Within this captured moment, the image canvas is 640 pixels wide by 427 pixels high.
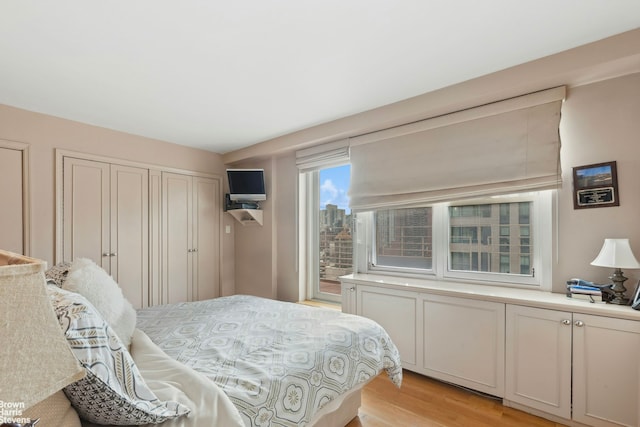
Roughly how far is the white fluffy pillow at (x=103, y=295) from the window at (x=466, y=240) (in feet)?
7.47

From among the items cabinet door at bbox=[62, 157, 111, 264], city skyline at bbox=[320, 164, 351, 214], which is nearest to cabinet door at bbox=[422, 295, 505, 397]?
city skyline at bbox=[320, 164, 351, 214]

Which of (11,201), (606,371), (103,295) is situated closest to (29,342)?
(103,295)

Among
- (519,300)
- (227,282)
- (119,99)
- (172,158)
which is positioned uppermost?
(119,99)

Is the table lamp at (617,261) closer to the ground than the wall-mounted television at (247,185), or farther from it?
closer to the ground

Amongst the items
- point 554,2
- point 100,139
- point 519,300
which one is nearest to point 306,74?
point 554,2

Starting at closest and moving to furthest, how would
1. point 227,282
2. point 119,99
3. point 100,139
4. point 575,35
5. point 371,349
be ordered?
point 575,35, point 371,349, point 119,99, point 100,139, point 227,282

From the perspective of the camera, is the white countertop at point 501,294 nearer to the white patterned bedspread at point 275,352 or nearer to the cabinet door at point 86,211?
the white patterned bedspread at point 275,352

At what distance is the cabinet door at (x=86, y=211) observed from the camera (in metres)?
2.95

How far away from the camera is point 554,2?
1.49 meters

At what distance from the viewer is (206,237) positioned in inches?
161

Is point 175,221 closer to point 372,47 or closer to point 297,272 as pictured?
point 297,272

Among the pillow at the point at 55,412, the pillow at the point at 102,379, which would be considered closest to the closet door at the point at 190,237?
the pillow at the point at 102,379

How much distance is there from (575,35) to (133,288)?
4338 mm

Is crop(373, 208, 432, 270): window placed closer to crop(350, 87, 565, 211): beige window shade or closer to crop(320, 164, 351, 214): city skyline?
crop(350, 87, 565, 211): beige window shade
